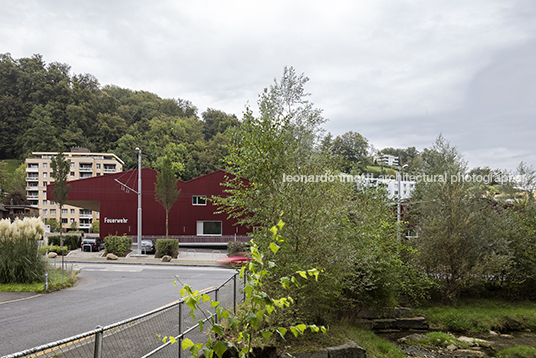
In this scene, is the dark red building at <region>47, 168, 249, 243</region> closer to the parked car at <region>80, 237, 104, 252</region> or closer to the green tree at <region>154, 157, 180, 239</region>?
the green tree at <region>154, 157, 180, 239</region>

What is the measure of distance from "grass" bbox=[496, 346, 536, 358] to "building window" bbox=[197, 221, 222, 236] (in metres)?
33.1

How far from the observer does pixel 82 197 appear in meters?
38.8

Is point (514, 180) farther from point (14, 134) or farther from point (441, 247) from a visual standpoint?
point (14, 134)

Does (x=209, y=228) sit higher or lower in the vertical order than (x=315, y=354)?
lower

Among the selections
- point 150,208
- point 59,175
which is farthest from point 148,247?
point 59,175

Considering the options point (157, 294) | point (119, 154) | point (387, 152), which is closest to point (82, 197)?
point (157, 294)

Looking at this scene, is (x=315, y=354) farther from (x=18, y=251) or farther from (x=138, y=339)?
(x=18, y=251)

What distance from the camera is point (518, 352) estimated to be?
10.8 m

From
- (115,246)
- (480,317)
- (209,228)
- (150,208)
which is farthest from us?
(209,228)

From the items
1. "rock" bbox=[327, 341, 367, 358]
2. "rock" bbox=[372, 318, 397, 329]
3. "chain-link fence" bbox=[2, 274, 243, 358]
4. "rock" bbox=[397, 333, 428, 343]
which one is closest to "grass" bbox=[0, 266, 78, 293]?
"chain-link fence" bbox=[2, 274, 243, 358]

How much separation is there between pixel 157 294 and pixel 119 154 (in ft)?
270

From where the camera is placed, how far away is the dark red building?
1534 inches

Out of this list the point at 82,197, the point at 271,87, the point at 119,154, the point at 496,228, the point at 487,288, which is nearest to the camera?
the point at 271,87

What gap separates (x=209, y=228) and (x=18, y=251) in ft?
88.7
